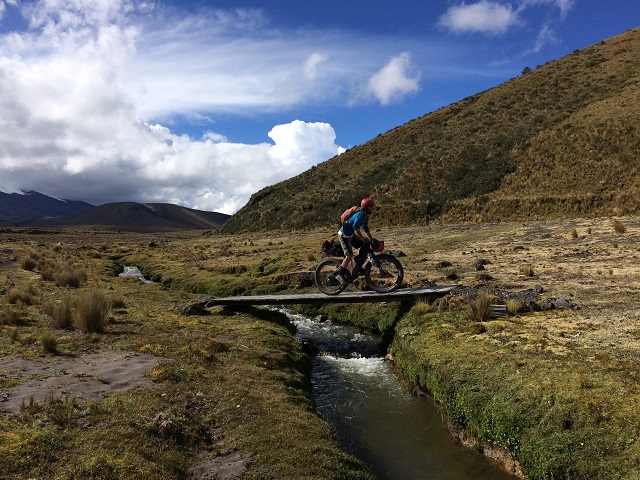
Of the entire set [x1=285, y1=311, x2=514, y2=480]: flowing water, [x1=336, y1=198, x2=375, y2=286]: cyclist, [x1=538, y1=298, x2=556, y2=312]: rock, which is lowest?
[x1=285, y1=311, x2=514, y2=480]: flowing water

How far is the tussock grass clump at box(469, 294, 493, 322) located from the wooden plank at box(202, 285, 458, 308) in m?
2.86

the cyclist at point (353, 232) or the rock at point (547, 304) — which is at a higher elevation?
the cyclist at point (353, 232)

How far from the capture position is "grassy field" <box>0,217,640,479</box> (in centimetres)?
730

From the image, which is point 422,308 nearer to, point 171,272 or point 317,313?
point 317,313

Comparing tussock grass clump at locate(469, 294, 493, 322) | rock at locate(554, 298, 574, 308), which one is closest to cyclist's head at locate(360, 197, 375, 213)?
tussock grass clump at locate(469, 294, 493, 322)

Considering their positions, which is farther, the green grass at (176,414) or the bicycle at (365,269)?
the bicycle at (365,269)

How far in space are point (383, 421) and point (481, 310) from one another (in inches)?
216

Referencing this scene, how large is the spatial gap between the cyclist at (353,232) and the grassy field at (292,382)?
3113 mm

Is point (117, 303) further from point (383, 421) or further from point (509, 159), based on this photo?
point (509, 159)

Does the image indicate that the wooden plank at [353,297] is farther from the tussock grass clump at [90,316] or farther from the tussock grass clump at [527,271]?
the tussock grass clump at [90,316]

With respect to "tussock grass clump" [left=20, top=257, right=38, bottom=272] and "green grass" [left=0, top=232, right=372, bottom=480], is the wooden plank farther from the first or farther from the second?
"tussock grass clump" [left=20, top=257, right=38, bottom=272]

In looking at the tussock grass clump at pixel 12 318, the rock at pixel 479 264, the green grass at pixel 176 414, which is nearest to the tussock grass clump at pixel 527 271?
the rock at pixel 479 264

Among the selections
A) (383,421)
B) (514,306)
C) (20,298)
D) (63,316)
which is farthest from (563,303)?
(20,298)

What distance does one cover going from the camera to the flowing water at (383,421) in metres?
9.02
